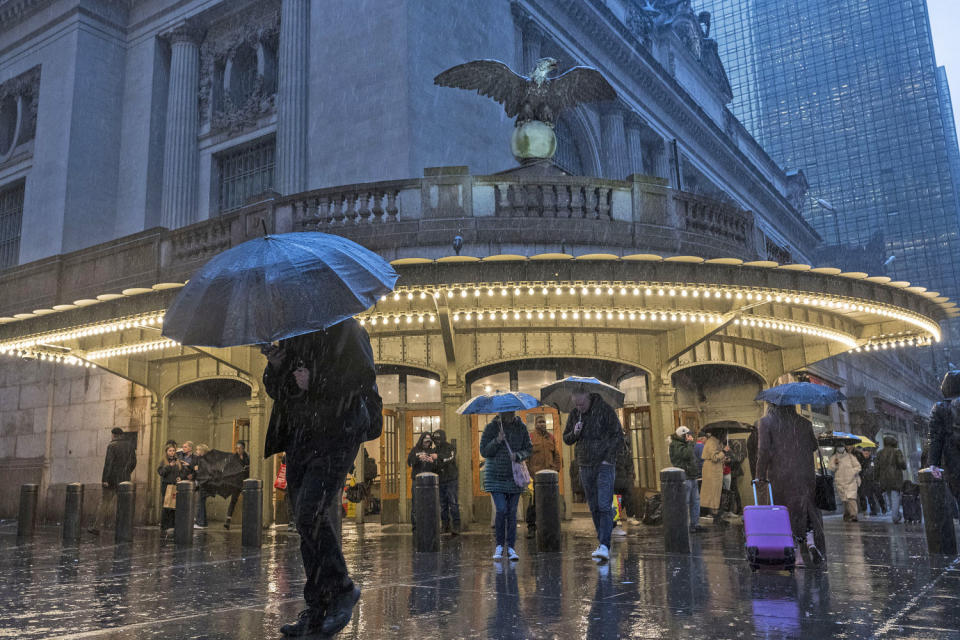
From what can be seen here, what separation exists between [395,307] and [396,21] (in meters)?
8.38

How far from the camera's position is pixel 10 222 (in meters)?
26.7

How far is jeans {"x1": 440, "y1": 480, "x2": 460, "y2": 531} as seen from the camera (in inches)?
514

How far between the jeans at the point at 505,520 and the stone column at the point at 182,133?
1685cm

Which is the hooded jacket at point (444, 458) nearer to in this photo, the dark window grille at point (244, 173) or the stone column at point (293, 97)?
the stone column at point (293, 97)

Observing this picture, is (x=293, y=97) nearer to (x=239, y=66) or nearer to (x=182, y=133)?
(x=239, y=66)

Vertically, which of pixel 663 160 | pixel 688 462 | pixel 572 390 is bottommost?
pixel 688 462

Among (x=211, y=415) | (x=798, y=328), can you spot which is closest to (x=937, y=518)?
(x=798, y=328)

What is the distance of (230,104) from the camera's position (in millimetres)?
23500

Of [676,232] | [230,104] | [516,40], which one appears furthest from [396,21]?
[676,232]

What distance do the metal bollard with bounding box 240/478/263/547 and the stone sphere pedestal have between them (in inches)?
330

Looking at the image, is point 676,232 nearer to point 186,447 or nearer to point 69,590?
point 186,447

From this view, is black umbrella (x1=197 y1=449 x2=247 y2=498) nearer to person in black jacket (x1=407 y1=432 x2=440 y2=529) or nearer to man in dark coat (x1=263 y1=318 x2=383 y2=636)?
person in black jacket (x1=407 y1=432 x2=440 y2=529)

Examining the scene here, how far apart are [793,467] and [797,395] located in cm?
192

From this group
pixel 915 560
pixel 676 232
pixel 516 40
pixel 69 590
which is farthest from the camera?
pixel 516 40
